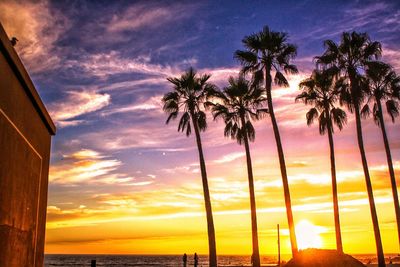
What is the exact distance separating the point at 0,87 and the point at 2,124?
0.65 m

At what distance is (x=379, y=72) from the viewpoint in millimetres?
31922

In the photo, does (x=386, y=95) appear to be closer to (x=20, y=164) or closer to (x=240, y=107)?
(x=240, y=107)

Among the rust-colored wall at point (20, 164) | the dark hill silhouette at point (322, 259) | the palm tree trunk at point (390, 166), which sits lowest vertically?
the dark hill silhouette at point (322, 259)

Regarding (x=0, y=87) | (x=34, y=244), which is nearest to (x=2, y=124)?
Answer: (x=0, y=87)

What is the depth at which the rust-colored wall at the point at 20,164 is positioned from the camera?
7508 millimetres

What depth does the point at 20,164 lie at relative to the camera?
8.85 metres

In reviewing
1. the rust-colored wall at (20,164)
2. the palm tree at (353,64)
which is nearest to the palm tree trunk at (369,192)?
the palm tree at (353,64)

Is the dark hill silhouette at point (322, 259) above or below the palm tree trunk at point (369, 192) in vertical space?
below

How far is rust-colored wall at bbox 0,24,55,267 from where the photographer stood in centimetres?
751

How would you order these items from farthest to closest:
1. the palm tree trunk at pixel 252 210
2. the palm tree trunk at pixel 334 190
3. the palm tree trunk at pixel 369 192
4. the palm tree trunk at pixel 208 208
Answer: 1. the palm tree trunk at pixel 334 190
2. the palm tree trunk at pixel 252 210
3. the palm tree trunk at pixel 369 192
4. the palm tree trunk at pixel 208 208

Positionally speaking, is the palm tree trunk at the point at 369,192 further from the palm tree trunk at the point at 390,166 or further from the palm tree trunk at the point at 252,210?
the palm tree trunk at the point at 252,210

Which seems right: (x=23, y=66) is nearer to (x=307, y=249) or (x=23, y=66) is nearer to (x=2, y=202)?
(x=2, y=202)

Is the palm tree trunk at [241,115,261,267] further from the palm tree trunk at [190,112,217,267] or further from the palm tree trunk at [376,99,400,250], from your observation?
the palm tree trunk at [376,99,400,250]

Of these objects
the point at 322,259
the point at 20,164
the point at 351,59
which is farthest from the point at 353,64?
the point at 20,164
